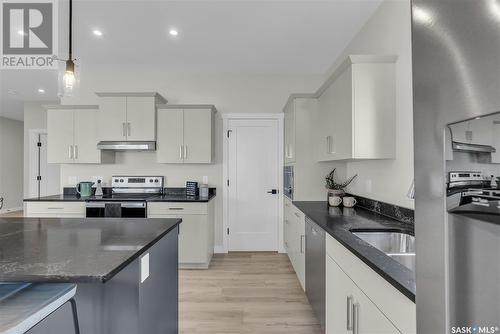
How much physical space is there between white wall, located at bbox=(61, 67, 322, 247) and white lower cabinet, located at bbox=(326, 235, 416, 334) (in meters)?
2.57

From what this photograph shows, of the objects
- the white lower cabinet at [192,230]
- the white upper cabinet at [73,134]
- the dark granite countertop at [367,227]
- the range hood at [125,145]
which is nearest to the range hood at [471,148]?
the dark granite countertop at [367,227]

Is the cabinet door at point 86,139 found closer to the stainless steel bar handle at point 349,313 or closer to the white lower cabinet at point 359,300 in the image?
the white lower cabinet at point 359,300

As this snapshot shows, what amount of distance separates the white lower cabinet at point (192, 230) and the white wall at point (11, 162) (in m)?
6.46

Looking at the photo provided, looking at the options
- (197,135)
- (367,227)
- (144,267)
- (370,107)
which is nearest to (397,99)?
(370,107)

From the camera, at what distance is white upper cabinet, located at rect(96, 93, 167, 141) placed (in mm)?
3574

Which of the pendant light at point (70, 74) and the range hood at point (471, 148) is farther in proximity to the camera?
the pendant light at point (70, 74)

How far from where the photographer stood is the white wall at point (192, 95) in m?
4.00

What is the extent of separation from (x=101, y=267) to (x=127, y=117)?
3.01m

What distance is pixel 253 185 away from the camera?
409 centimetres

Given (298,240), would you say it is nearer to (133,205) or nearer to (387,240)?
(387,240)

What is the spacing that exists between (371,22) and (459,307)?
9.04ft

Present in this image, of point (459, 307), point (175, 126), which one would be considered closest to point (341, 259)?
point (459, 307)

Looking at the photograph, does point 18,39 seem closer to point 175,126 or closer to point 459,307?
point 175,126

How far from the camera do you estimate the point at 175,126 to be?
3641mm
